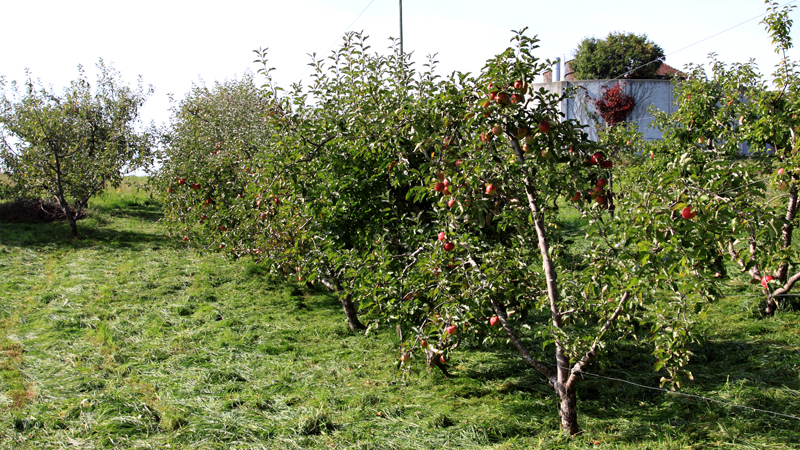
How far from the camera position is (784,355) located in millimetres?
4781

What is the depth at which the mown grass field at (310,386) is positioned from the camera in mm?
3648

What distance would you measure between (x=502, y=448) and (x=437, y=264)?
130 centimetres

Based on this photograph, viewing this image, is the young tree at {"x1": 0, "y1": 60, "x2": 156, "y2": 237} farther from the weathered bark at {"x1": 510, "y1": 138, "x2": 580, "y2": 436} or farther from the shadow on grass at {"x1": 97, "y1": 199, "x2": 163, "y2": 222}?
the weathered bark at {"x1": 510, "y1": 138, "x2": 580, "y2": 436}

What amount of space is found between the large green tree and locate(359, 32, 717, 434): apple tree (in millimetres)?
27649

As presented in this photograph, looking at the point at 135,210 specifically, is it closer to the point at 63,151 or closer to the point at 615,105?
the point at 63,151

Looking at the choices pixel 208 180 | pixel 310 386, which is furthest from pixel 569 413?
pixel 208 180

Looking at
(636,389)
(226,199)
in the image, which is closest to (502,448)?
(636,389)

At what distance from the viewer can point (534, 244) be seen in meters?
4.18

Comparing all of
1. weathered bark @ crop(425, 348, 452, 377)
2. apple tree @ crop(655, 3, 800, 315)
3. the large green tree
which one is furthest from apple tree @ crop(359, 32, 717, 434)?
the large green tree

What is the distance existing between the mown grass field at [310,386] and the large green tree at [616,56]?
24780mm

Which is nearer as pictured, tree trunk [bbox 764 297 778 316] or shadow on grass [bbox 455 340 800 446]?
shadow on grass [bbox 455 340 800 446]

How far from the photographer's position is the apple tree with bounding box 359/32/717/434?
283cm

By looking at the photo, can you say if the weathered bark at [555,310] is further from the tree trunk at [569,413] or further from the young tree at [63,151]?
the young tree at [63,151]

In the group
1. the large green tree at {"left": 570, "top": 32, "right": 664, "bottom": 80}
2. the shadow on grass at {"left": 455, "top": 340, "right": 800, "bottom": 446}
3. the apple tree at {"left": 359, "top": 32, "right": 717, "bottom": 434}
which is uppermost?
the large green tree at {"left": 570, "top": 32, "right": 664, "bottom": 80}
